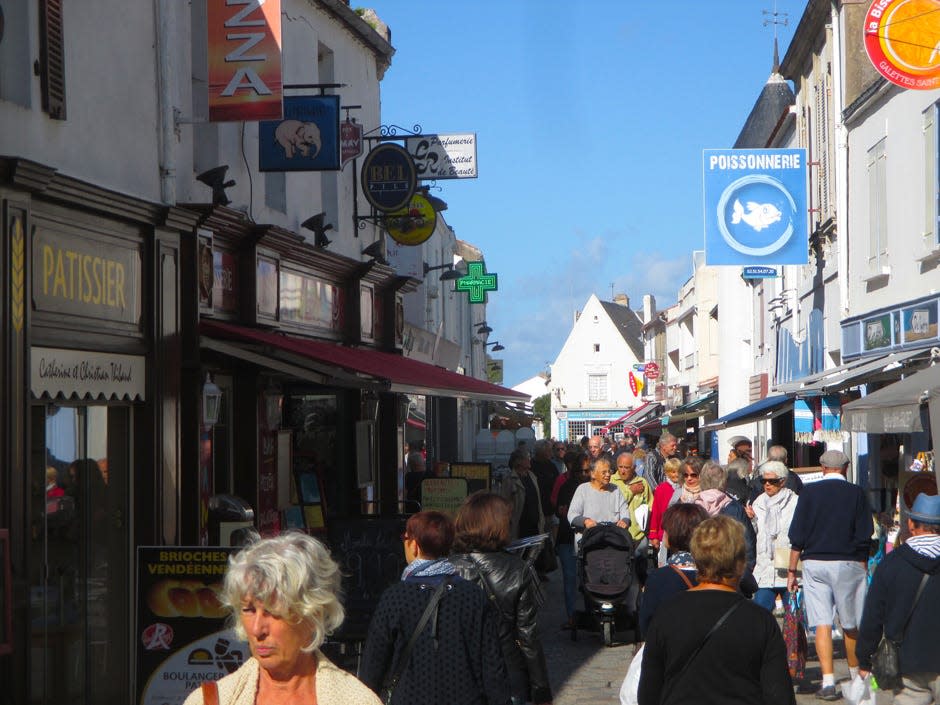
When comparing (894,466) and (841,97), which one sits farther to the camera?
(841,97)

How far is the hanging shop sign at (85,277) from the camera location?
9.01 metres

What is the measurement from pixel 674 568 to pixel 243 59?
718cm

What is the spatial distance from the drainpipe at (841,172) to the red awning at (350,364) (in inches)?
211

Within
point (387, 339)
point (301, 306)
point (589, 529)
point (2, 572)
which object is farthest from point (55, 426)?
point (387, 339)

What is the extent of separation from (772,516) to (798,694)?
167cm

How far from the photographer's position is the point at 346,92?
18562mm

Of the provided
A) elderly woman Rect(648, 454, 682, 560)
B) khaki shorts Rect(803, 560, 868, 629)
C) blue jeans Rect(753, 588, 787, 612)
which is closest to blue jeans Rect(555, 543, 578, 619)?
elderly woman Rect(648, 454, 682, 560)

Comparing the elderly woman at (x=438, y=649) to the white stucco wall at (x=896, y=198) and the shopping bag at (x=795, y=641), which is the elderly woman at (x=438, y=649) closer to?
the shopping bag at (x=795, y=641)

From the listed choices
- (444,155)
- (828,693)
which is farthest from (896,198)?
(828,693)

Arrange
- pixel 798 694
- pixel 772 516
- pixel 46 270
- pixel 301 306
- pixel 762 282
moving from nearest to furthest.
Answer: pixel 46 270 → pixel 798 694 → pixel 772 516 → pixel 301 306 → pixel 762 282

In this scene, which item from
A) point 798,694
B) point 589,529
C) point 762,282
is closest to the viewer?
point 798,694

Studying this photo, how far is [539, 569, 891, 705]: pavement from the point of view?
982cm

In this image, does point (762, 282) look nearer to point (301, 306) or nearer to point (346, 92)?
point (346, 92)

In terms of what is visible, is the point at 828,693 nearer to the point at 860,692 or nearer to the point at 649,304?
the point at 860,692
